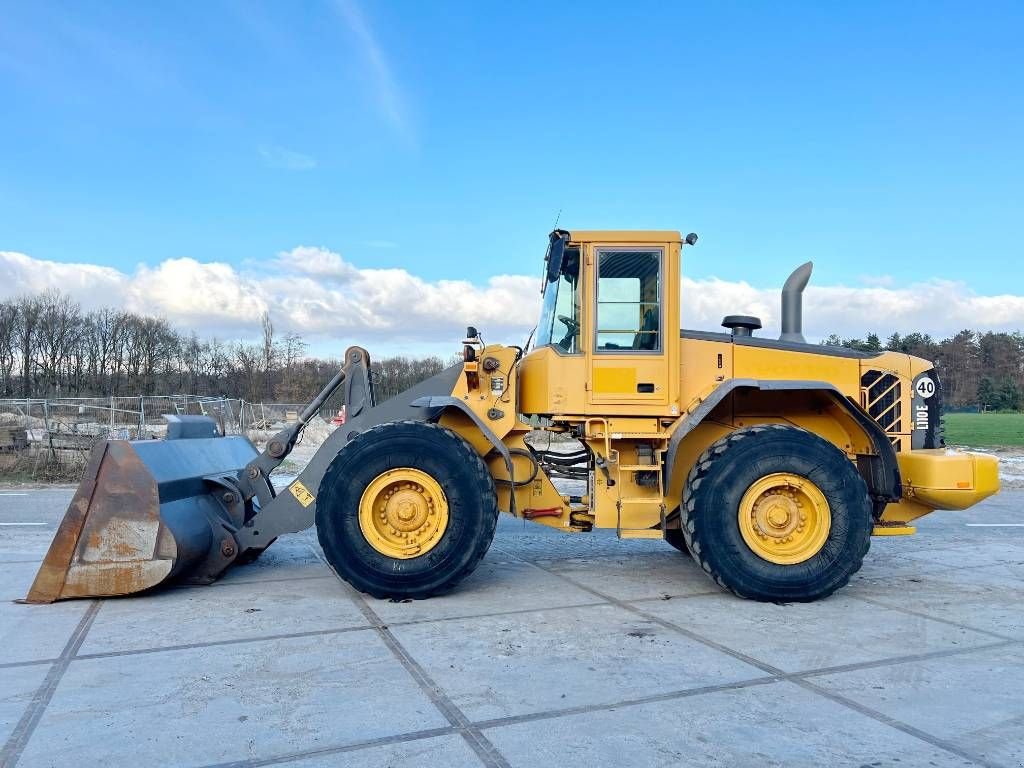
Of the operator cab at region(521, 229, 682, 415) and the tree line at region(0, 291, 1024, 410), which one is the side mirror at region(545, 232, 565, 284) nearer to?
the operator cab at region(521, 229, 682, 415)

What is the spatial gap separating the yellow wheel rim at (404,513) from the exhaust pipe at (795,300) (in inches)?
135

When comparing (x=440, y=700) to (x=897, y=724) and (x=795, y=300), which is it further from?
(x=795, y=300)

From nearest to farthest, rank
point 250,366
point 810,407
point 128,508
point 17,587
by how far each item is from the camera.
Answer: point 128,508, point 17,587, point 810,407, point 250,366

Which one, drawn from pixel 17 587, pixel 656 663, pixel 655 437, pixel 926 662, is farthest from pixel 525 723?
pixel 17 587

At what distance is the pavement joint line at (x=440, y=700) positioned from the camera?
315 cm

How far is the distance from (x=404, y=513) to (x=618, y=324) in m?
2.22

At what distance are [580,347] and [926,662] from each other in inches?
124

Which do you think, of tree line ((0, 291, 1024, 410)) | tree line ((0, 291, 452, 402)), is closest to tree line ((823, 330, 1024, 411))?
tree line ((0, 291, 1024, 410))

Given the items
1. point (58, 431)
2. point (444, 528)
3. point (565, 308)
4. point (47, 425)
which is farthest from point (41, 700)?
point (58, 431)

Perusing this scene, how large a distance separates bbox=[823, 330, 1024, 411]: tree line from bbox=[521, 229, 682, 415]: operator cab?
47088 millimetres

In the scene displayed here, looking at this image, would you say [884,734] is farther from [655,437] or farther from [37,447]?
[37,447]

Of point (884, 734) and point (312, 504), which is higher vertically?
point (312, 504)

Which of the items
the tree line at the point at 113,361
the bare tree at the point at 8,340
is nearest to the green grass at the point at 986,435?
the tree line at the point at 113,361

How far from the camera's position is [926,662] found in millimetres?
4336
